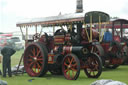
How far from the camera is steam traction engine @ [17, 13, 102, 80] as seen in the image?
9594mm

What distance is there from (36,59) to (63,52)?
43.7 inches

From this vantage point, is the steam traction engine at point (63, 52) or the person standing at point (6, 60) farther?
the person standing at point (6, 60)

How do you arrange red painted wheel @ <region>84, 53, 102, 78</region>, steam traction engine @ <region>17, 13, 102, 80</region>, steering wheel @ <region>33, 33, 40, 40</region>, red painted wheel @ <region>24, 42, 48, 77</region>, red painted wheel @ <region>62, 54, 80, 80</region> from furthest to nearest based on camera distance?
steering wheel @ <region>33, 33, 40, 40</region>, red painted wheel @ <region>24, 42, 48, 77</region>, red painted wheel @ <region>84, 53, 102, 78</region>, steam traction engine @ <region>17, 13, 102, 80</region>, red painted wheel @ <region>62, 54, 80, 80</region>

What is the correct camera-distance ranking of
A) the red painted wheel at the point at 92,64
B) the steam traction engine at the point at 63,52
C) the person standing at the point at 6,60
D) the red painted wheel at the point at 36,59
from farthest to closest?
the person standing at the point at 6,60, the red painted wheel at the point at 36,59, the red painted wheel at the point at 92,64, the steam traction engine at the point at 63,52

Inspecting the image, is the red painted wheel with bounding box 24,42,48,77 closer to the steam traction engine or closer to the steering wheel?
the steam traction engine

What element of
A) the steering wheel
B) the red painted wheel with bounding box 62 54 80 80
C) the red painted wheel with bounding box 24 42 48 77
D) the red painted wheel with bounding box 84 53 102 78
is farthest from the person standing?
the red painted wheel with bounding box 84 53 102 78

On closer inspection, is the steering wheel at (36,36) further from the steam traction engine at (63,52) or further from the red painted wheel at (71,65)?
the red painted wheel at (71,65)

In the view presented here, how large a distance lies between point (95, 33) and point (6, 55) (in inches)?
129

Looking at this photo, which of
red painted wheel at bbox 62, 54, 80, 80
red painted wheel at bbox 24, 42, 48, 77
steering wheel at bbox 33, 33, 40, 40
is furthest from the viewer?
steering wheel at bbox 33, 33, 40, 40

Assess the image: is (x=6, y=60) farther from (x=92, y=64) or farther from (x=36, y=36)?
(x=92, y=64)

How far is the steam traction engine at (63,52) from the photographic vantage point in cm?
959

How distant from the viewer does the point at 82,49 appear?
9.74 metres

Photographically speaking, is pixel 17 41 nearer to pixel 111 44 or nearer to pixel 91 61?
pixel 111 44

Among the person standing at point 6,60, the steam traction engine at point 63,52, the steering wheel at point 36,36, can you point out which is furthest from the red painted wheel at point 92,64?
the person standing at point 6,60
